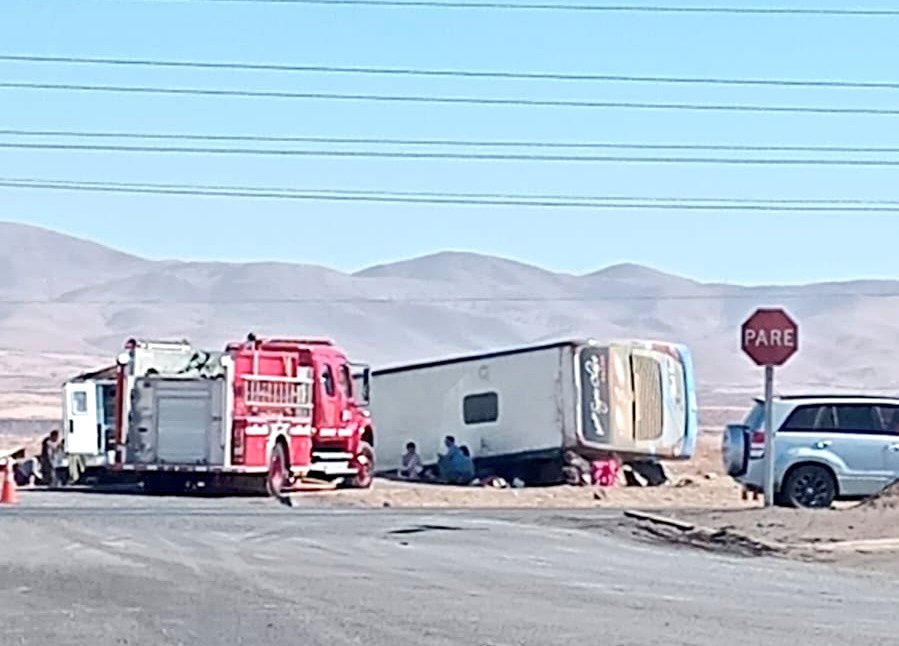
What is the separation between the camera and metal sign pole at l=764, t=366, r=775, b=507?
28.5 meters

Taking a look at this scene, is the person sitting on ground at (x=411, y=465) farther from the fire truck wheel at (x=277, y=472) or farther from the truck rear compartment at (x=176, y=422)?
the truck rear compartment at (x=176, y=422)

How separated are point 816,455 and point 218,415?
11.0 m

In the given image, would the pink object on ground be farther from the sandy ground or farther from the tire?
the tire

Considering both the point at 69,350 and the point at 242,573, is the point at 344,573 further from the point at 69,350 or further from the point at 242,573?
the point at 69,350

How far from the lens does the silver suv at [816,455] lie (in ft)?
102

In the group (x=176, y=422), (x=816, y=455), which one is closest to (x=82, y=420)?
(x=176, y=422)

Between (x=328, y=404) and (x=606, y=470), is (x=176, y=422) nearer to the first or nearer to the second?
(x=328, y=404)

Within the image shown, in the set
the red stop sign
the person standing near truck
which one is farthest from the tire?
the person standing near truck

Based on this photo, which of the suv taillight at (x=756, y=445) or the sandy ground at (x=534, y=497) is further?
the sandy ground at (x=534, y=497)

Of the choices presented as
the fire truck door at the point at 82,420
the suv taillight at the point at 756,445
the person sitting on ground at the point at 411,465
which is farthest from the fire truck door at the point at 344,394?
the suv taillight at the point at 756,445

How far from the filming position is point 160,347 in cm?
3831

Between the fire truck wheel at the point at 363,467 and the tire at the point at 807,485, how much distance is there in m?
11.2

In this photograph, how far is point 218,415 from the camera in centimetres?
3706

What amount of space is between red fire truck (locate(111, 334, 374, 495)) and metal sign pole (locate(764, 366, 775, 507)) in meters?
11.0
